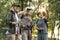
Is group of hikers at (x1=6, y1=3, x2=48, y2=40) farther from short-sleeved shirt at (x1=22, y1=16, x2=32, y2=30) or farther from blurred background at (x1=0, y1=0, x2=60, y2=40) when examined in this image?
blurred background at (x1=0, y1=0, x2=60, y2=40)

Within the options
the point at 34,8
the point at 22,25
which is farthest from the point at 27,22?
the point at 34,8

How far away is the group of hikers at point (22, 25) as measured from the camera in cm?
543

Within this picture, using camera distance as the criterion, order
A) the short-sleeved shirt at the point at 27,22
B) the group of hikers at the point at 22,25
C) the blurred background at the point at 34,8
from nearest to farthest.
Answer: the group of hikers at the point at 22,25, the short-sleeved shirt at the point at 27,22, the blurred background at the point at 34,8

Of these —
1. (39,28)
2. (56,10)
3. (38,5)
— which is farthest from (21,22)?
(38,5)

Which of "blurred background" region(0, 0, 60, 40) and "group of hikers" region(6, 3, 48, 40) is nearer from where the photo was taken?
"group of hikers" region(6, 3, 48, 40)

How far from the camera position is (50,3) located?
29.0ft

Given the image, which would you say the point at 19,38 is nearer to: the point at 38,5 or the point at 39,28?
the point at 39,28

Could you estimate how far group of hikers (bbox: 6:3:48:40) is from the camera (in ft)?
17.8

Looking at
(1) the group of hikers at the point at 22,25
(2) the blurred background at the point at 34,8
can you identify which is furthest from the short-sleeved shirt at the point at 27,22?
(2) the blurred background at the point at 34,8

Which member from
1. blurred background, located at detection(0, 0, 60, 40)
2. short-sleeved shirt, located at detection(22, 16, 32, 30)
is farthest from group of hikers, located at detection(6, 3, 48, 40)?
blurred background, located at detection(0, 0, 60, 40)

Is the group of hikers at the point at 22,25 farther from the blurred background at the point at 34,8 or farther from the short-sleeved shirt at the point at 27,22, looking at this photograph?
the blurred background at the point at 34,8

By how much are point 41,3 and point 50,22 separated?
90cm

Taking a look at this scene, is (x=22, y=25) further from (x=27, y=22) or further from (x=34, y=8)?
(x=34, y=8)

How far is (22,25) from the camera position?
18.8ft
